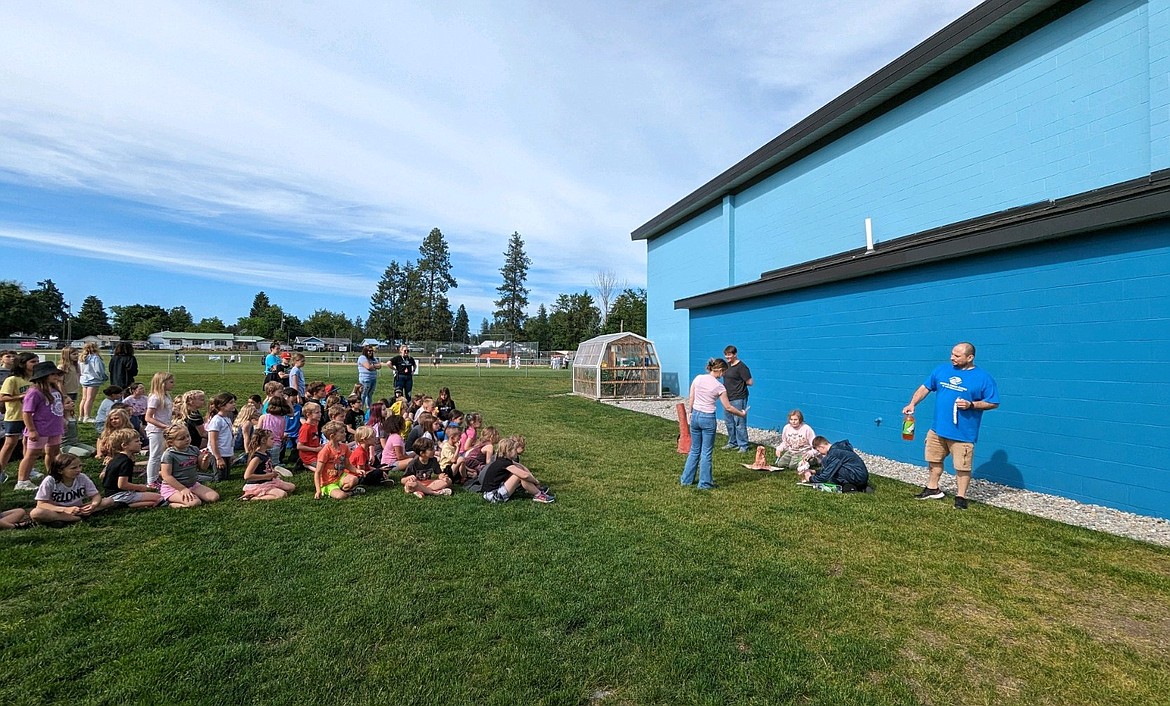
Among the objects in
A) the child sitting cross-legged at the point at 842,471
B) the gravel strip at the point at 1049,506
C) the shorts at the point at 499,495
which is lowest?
the gravel strip at the point at 1049,506

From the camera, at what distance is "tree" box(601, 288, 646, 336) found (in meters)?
45.2

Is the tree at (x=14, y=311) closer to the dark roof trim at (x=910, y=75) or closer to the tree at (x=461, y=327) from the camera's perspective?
the tree at (x=461, y=327)

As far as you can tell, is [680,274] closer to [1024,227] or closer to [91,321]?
[1024,227]

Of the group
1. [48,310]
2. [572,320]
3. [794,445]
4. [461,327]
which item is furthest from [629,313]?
[48,310]

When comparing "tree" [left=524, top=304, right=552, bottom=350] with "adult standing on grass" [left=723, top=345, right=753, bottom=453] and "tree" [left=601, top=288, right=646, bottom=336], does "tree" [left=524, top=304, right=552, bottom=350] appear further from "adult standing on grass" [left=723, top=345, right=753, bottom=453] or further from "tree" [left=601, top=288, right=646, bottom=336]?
"adult standing on grass" [left=723, top=345, right=753, bottom=453]

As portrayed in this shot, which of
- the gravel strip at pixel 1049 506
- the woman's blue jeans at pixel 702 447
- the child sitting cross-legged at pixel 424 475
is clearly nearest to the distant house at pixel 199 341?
the child sitting cross-legged at pixel 424 475

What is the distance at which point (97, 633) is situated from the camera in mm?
3281

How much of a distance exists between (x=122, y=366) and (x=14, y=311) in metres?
84.0

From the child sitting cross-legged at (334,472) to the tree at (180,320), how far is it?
123128 mm

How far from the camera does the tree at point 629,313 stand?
45.2 m

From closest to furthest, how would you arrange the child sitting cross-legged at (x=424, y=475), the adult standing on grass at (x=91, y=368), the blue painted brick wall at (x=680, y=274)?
the child sitting cross-legged at (x=424, y=475) → the adult standing on grass at (x=91, y=368) → the blue painted brick wall at (x=680, y=274)

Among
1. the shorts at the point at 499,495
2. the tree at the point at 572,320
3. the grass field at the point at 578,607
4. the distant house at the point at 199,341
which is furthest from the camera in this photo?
the distant house at the point at 199,341

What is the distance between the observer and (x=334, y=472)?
670cm

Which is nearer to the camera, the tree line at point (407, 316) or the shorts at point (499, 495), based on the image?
the shorts at point (499, 495)
